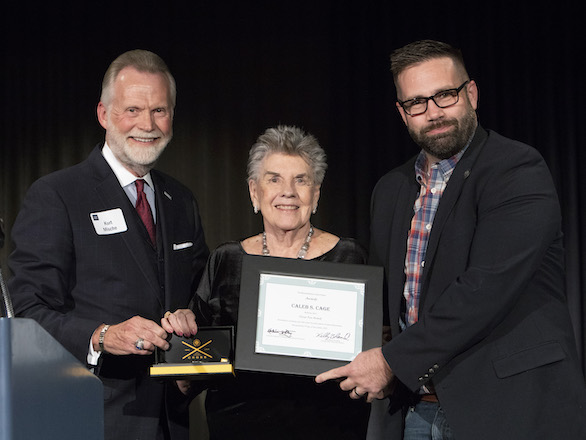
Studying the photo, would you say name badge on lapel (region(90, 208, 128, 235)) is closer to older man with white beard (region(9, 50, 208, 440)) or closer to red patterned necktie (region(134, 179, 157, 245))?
older man with white beard (region(9, 50, 208, 440))

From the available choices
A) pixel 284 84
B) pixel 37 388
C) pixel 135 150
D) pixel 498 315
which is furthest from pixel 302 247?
pixel 284 84

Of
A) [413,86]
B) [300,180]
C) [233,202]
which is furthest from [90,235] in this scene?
[233,202]

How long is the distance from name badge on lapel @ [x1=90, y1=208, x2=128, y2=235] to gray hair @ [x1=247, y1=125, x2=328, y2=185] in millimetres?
508

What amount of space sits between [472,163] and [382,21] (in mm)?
3447

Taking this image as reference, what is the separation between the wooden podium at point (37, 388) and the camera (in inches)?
37.7

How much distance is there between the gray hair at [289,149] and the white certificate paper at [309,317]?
1.88 feet

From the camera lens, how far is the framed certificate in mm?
2297

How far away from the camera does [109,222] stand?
8.80 feet

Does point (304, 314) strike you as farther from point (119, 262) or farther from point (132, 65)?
point (132, 65)

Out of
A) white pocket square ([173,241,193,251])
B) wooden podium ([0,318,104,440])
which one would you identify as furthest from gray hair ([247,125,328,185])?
wooden podium ([0,318,104,440])

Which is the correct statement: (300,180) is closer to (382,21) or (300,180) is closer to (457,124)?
(457,124)

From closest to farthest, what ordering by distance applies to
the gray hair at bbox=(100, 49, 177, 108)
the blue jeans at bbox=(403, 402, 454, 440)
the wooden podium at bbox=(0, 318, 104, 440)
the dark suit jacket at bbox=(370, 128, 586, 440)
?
1. the wooden podium at bbox=(0, 318, 104, 440)
2. the dark suit jacket at bbox=(370, 128, 586, 440)
3. the blue jeans at bbox=(403, 402, 454, 440)
4. the gray hair at bbox=(100, 49, 177, 108)

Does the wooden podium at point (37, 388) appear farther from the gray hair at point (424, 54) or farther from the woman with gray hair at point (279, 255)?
the gray hair at point (424, 54)
